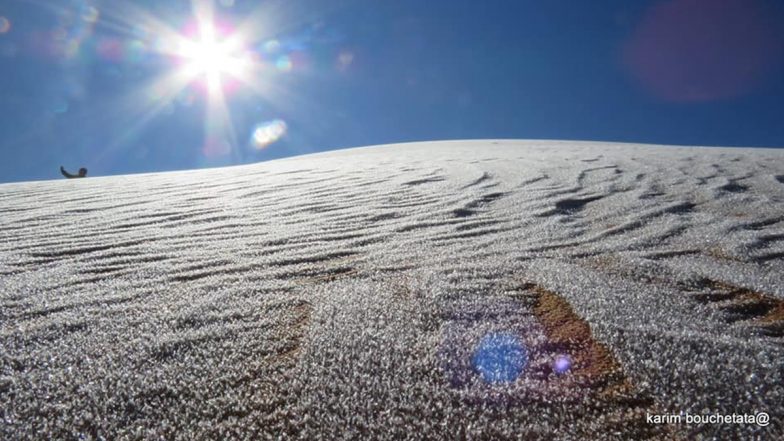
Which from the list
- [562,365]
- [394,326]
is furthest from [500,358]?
[394,326]

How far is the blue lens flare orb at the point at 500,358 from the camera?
0.88 meters

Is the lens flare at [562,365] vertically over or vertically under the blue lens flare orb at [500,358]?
under

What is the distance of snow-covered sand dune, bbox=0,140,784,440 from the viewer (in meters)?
0.77

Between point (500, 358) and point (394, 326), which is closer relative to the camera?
point (500, 358)

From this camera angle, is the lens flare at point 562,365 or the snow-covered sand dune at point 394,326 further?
the lens flare at point 562,365

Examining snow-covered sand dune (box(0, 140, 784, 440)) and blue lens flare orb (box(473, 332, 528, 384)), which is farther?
blue lens flare orb (box(473, 332, 528, 384))

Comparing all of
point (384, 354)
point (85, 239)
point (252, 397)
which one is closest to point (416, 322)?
point (384, 354)

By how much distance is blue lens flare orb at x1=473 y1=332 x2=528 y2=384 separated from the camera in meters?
0.88

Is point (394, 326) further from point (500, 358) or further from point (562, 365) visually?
point (562, 365)

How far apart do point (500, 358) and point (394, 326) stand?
11.2 inches

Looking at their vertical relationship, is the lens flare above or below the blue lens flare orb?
below

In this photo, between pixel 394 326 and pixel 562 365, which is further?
pixel 394 326

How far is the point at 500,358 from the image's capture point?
946mm

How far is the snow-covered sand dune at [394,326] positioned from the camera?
2.52 ft
